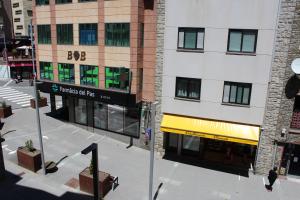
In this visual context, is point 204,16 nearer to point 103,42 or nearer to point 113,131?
point 103,42

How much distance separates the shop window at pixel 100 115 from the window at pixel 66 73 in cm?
364

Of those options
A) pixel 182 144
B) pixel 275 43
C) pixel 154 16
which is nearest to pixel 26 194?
pixel 182 144

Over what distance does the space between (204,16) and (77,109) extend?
57.2 feet

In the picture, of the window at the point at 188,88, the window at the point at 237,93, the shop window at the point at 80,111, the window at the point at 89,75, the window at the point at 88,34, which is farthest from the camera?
the shop window at the point at 80,111

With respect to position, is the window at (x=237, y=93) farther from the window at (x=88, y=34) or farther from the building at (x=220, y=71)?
the window at (x=88, y=34)

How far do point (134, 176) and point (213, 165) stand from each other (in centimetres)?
707

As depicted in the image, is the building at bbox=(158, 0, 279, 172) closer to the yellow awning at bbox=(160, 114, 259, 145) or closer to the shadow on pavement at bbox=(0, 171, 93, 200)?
the yellow awning at bbox=(160, 114, 259, 145)

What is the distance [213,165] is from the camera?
2198 centimetres

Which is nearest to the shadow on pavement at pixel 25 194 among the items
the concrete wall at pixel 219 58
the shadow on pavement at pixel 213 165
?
the shadow on pavement at pixel 213 165

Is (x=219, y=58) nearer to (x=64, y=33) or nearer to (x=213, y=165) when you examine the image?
(x=213, y=165)

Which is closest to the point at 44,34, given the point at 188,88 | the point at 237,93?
the point at 188,88

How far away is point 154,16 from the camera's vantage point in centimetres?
2105

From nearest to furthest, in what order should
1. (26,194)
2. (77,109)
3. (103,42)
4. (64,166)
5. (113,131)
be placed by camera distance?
1. (26,194)
2. (64,166)
3. (103,42)
4. (113,131)
5. (77,109)

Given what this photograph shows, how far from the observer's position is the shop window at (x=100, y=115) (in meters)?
26.7
